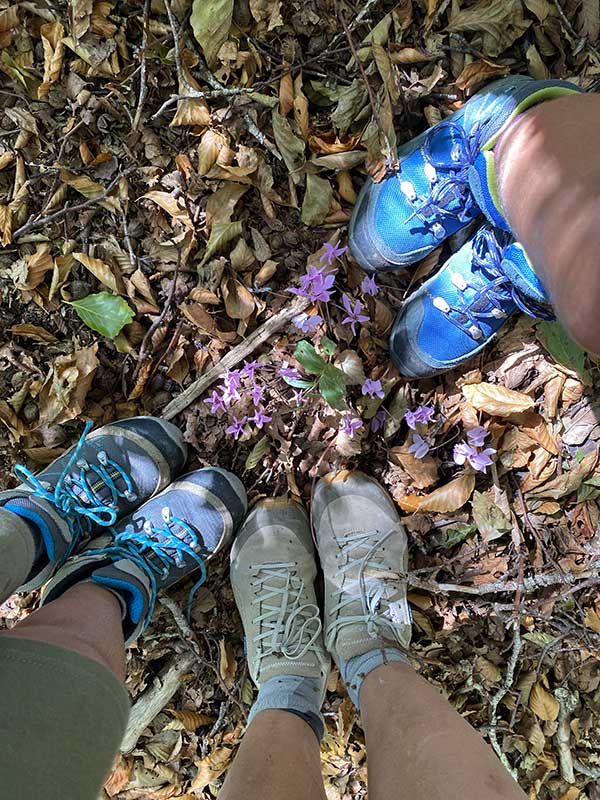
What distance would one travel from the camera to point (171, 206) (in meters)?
1.57

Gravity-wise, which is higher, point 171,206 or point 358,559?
point 171,206

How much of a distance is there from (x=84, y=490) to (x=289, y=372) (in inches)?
25.1

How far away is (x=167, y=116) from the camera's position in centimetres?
155

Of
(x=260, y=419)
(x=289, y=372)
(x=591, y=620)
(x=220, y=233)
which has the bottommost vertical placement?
(x=591, y=620)

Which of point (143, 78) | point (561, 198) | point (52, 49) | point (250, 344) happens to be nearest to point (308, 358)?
point (250, 344)

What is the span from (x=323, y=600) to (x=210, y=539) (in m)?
0.41

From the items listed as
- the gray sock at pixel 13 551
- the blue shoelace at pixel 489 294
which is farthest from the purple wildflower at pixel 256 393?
the gray sock at pixel 13 551

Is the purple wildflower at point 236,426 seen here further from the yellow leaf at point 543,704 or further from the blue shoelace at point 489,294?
the yellow leaf at point 543,704

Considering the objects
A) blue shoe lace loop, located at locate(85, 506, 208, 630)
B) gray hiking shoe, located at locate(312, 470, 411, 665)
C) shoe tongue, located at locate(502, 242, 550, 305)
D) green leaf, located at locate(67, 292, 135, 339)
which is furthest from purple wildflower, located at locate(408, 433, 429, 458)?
green leaf, located at locate(67, 292, 135, 339)

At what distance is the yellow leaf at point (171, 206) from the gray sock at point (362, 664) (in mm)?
1197

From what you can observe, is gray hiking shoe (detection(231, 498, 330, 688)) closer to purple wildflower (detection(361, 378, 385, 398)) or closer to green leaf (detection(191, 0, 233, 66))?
purple wildflower (detection(361, 378, 385, 398))

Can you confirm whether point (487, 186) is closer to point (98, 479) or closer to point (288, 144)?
point (288, 144)

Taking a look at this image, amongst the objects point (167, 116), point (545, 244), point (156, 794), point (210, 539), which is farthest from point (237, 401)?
point (156, 794)

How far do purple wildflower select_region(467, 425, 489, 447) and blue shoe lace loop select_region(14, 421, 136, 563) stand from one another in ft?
3.15
